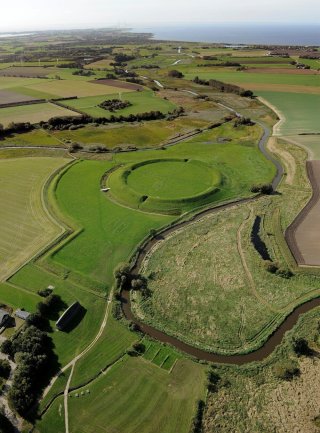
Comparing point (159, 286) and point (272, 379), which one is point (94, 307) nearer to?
point (159, 286)

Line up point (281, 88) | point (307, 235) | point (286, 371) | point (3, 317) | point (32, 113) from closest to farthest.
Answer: point (286, 371), point (3, 317), point (307, 235), point (32, 113), point (281, 88)

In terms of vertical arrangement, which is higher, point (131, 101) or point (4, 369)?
point (131, 101)

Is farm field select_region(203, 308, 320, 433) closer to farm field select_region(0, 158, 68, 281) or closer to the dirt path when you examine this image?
the dirt path

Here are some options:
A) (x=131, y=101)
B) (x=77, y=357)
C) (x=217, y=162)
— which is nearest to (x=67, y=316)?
(x=77, y=357)

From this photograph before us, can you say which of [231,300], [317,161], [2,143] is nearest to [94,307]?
[231,300]

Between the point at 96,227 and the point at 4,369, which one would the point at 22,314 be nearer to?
the point at 4,369

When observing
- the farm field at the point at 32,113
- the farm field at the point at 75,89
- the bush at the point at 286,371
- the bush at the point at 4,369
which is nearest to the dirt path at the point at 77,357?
the bush at the point at 4,369
